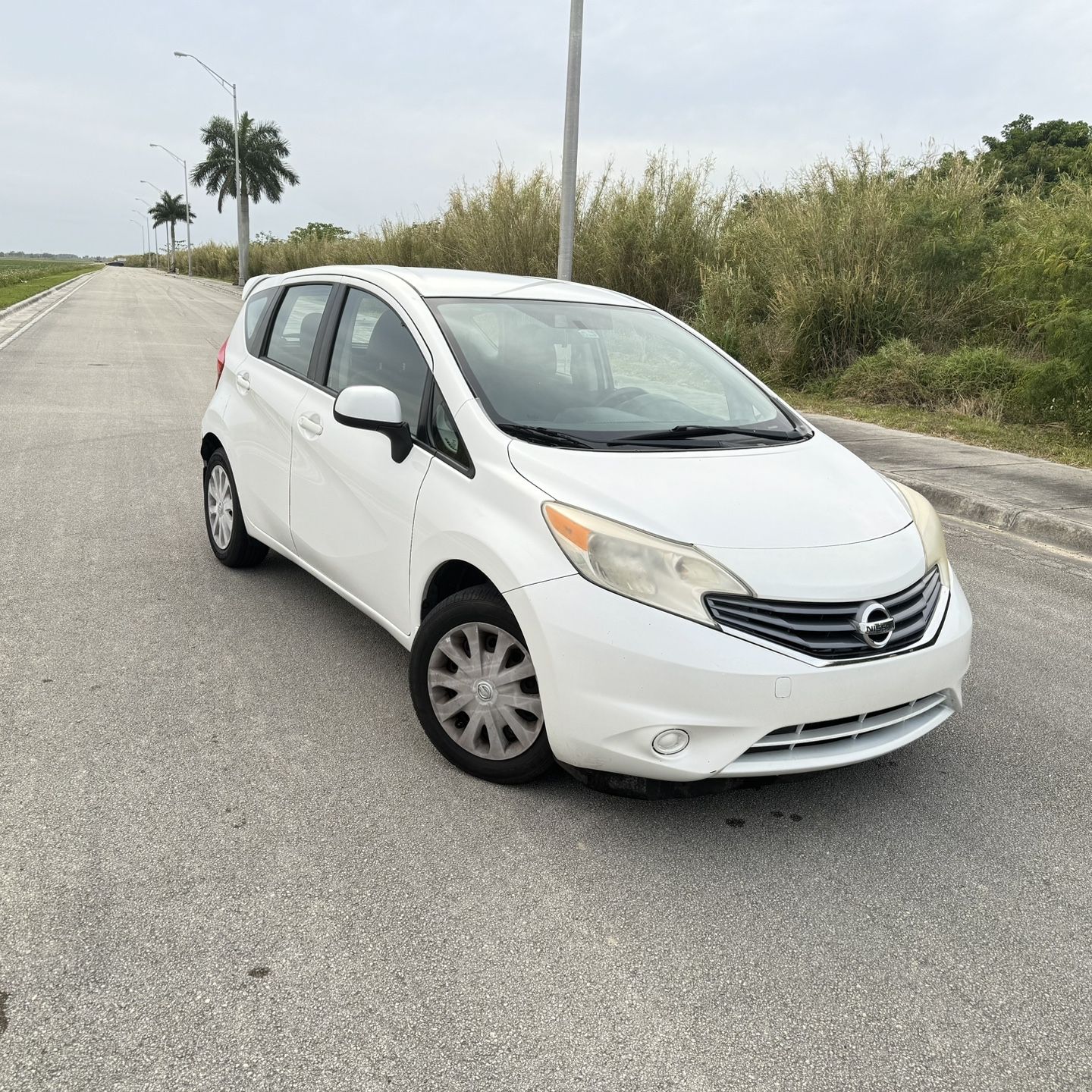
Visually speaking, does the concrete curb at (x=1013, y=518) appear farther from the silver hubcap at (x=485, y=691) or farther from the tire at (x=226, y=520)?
the silver hubcap at (x=485, y=691)

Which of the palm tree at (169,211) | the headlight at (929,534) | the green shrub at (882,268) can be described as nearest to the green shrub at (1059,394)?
the green shrub at (882,268)

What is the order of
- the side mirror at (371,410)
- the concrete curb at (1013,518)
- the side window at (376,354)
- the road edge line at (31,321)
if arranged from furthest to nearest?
the road edge line at (31,321) < the concrete curb at (1013,518) < the side window at (376,354) < the side mirror at (371,410)

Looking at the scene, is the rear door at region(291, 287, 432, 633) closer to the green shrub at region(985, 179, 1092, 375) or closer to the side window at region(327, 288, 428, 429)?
the side window at region(327, 288, 428, 429)

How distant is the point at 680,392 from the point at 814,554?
1.38 meters

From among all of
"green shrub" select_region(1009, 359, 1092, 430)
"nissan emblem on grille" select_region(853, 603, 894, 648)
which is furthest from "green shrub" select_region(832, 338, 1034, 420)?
"nissan emblem on grille" select_region(853, 603, 894, 648)

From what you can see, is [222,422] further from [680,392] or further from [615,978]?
[615,978]

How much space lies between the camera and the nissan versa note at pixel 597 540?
290cm

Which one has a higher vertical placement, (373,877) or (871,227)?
(871,227)

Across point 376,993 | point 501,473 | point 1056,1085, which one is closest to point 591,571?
point 501,473

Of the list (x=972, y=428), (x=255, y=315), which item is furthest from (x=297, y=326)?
(x=972, y=428)

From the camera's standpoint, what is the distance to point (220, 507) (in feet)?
18.4

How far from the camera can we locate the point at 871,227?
1312cm

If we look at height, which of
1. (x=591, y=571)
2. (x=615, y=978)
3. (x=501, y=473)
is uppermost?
(x=501, y=473)

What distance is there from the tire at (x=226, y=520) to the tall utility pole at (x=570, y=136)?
8847mm
